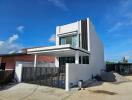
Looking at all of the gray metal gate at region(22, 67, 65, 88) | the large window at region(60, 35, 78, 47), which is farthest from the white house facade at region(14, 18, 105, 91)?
the gray metal gate at region(22, 67, 65, 88)

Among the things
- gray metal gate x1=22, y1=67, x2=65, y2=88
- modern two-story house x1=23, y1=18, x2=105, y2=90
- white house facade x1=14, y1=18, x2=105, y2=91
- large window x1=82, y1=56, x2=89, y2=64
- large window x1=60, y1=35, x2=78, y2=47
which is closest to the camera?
gray metal gate x1=22, y1=67, x2=65, y2=88

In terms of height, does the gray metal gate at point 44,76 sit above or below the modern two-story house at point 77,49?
below

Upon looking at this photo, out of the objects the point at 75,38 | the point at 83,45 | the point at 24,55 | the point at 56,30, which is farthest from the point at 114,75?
the point at 24,55

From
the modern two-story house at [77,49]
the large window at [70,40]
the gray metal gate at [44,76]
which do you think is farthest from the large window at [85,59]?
the gray metal gate at [44,76]

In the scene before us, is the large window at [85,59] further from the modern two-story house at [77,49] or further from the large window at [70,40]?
the large window at [70,40]

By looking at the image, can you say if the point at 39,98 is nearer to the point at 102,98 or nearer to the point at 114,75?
the point at 102,98

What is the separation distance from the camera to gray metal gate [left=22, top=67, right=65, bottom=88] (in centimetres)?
1420

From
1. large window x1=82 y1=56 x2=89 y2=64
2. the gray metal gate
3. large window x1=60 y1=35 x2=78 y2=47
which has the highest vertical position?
large window x1=60 y1=35 x2=78 y2=47

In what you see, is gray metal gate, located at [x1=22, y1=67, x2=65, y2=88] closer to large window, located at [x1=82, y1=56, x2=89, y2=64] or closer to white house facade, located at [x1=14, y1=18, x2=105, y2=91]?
white house facade, located at [x1=14, y1=18, x2=105, y2=91]

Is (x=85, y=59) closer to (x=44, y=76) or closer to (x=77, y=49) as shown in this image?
(x=77, y=49)

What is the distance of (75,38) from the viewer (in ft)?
72.5

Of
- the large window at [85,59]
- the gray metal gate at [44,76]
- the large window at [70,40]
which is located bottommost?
the gray metal gate at [44,76]

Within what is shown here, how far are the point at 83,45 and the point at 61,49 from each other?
6.01m

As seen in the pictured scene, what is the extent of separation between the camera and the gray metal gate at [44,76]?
14.2 metres
